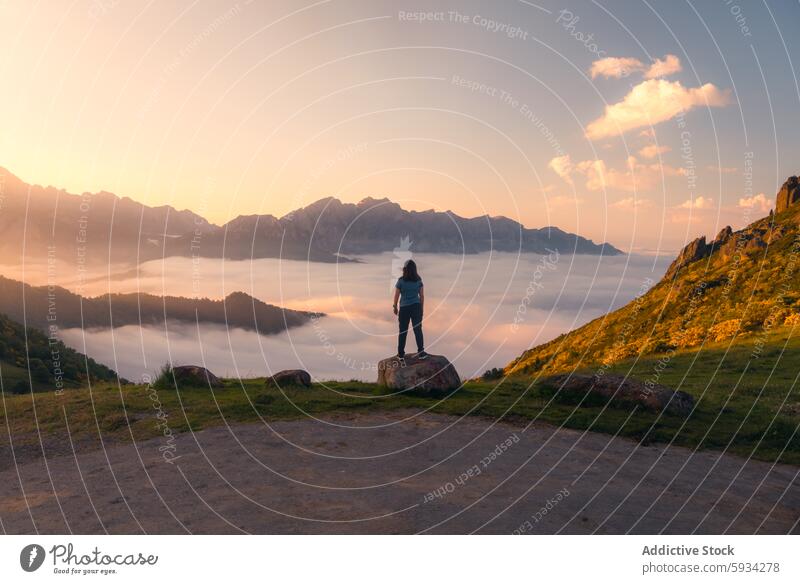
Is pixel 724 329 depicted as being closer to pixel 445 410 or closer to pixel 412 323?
pixel 412 323

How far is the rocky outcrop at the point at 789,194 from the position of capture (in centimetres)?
8719

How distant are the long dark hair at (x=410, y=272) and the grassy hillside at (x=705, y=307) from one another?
16.3 m

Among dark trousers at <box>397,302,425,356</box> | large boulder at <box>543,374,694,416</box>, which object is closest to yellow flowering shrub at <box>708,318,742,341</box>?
large boulder at <box>543,374,694,416</box>

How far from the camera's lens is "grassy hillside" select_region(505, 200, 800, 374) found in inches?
1553

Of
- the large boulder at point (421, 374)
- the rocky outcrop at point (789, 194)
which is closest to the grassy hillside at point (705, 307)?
the rocky outcrop at point (789, 194)

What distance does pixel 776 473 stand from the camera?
534 inches

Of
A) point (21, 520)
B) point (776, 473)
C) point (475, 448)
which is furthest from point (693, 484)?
point (21, 520)

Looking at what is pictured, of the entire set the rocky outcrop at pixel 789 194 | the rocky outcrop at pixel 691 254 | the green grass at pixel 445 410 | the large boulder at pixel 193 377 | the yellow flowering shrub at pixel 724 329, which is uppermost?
the rocky outcrop at pixel 789 194

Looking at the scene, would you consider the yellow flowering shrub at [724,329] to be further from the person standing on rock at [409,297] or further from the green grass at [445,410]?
the person standing on rock at [409,297]

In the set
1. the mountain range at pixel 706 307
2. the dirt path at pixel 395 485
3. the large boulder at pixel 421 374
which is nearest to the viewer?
the dirt path at pixel 395 485

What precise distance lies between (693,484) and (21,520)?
43.6 feet

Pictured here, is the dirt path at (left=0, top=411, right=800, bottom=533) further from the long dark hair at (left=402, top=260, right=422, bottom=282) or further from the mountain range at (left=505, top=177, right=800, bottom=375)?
the mountain range at (left=505, top=177, right=800, bottom=375)

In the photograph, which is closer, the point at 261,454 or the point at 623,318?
the point at 261,454
